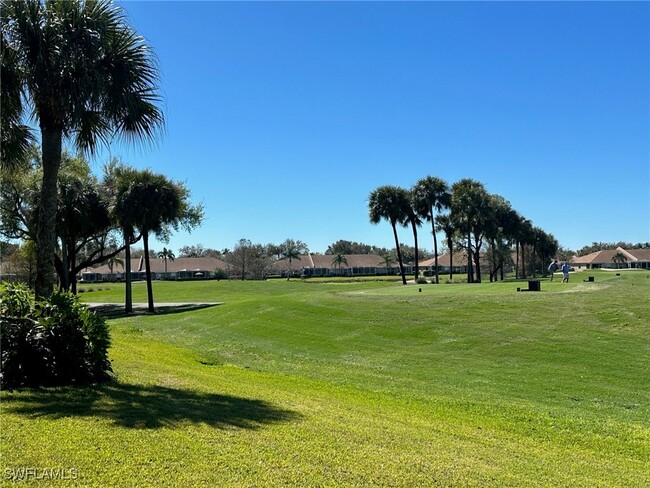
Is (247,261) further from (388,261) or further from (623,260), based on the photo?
(623,260)

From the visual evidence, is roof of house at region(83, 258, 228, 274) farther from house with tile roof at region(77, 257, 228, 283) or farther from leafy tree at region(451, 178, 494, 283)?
leafy tree at region(451, 178, 494, 283)

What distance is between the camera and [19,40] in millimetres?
8766

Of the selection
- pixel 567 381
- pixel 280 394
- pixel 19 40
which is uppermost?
pixel 19 40

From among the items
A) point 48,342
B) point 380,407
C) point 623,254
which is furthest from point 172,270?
point 48,342

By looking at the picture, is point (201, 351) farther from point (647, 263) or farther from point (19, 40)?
point (647, 263)

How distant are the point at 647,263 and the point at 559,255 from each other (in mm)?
26423

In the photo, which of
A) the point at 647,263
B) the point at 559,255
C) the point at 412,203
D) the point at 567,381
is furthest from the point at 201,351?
the point at 559,255

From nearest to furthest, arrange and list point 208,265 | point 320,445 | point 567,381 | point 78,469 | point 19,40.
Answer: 1. point 78,469
2. point 320,445
3. point 19,40
4. point 567,381
5. point 208,265

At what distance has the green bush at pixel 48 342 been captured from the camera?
732 cm

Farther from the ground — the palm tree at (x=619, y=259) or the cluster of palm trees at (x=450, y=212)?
the cluster of palm trees at (x=450, y=212)

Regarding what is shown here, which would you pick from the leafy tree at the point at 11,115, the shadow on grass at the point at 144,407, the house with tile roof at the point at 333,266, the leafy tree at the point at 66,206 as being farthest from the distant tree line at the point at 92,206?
the house with tile roof at the point at 333,266

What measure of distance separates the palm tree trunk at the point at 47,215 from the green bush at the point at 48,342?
1189mm

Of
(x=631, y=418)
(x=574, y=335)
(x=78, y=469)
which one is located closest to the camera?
(x=78, y=469)

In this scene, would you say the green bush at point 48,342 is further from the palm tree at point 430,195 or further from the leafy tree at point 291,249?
the leafy tree at point 291,249
